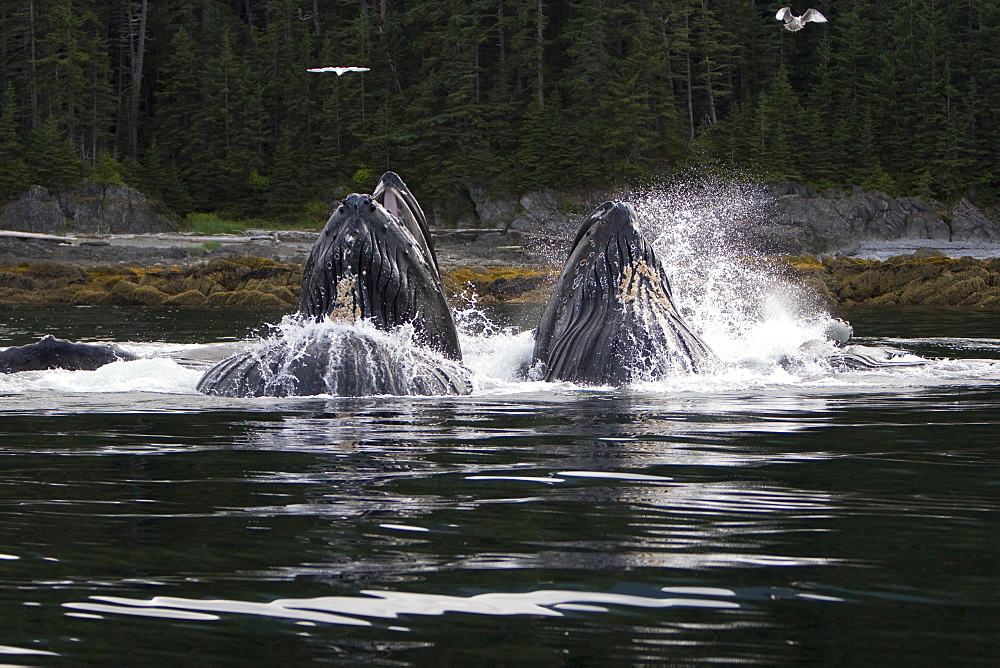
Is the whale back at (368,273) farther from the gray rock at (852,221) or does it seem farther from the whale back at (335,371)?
the gray rock at (852,221)

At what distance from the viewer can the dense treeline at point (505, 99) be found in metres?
54.7

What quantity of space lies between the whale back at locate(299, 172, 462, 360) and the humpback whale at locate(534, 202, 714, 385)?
1137 mm

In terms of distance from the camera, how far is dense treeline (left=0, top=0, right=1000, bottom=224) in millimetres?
54719

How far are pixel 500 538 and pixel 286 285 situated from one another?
29.4m

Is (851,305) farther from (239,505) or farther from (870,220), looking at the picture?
(239,505)

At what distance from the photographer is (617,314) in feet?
32.6

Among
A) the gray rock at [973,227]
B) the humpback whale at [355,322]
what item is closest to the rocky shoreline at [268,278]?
the gray rock at [973,227]

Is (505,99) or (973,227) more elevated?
(505,99)

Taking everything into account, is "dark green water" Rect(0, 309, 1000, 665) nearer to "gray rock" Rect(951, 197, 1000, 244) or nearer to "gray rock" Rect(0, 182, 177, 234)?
"gray rock" Rect(951, 197, 1000, 244)

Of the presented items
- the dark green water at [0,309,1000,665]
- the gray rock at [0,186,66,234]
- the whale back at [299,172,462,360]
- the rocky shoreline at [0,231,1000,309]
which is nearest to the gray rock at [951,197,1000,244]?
the rocky shoreline at [0,231,1000,309]

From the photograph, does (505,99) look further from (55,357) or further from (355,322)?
(355,322)

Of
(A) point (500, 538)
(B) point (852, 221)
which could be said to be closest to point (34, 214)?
(B) point (852, 221)

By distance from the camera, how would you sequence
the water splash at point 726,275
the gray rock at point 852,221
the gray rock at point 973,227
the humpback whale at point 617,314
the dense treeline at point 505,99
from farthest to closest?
the dense treeline at point 505,99
the gray rock at point 973,227
the gray rock at point 852,221
the water splash at point 726,275
the humpback whale at point 617,314

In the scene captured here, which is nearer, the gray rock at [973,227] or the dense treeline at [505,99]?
the gray rock at [973,227]
